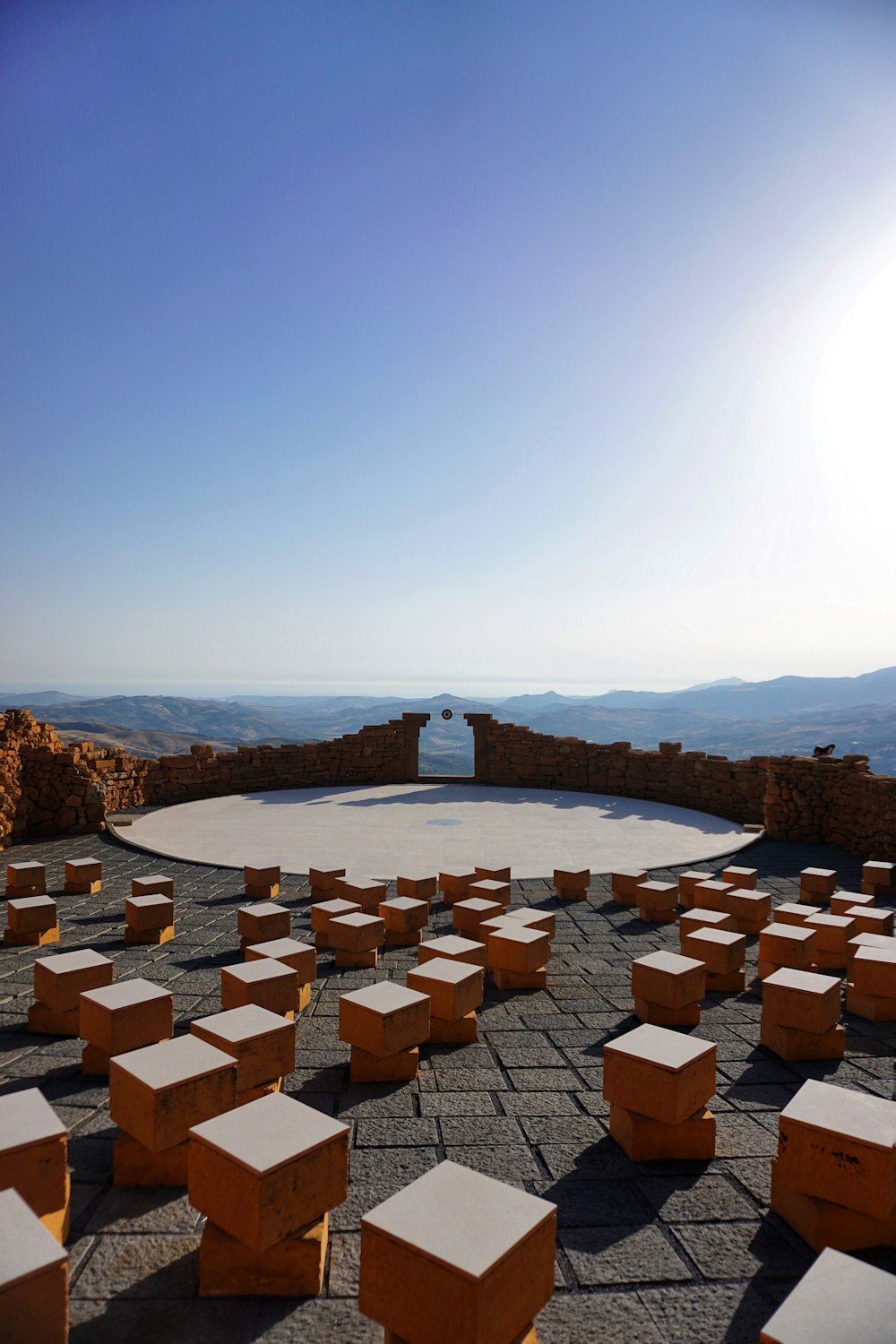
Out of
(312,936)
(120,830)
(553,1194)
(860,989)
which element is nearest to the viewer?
(553,1194)

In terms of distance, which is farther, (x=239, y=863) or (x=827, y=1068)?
(x=239, y=863)

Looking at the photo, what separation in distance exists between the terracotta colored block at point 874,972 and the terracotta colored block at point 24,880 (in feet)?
20.9

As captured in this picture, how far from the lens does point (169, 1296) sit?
2.11 meters

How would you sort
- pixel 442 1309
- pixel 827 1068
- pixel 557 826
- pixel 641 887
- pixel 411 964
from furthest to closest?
pixel 557 826
pixel 641 887
pixel 411 964
pixel 827 1068
pixel 442 1309

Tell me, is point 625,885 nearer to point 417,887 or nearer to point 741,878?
point 741,878

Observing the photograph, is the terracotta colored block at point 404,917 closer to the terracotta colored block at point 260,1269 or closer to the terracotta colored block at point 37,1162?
the terracotta colored block at point 37,1162

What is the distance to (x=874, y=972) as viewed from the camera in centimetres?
436

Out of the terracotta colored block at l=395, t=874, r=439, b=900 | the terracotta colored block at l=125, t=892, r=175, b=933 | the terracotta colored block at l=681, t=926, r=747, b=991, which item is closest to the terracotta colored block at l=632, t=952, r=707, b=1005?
the terracotta colored block at l=681, t=926, r=747, b=991

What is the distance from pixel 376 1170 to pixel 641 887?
4.07 metres

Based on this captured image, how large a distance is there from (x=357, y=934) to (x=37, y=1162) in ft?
9.00

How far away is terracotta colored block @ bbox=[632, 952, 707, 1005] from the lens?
400 centimetres

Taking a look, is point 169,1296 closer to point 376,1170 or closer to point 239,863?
point 376,1170

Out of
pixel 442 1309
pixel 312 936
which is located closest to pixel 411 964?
pixel 312 936

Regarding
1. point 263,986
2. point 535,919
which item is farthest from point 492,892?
point 263,986
